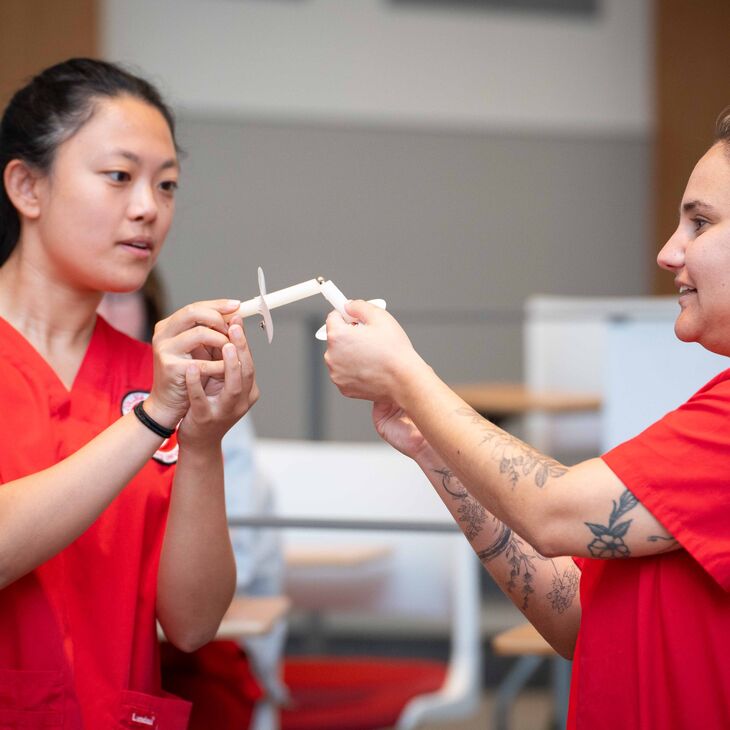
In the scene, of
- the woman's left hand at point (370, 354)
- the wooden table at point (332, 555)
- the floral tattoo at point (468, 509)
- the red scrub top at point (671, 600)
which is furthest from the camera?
the wooden table at point (332, 555)

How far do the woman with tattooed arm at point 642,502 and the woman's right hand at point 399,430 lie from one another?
0.11 metres

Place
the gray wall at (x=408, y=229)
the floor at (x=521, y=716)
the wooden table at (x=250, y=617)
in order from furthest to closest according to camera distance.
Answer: the gray wall at (x=408, y=229) → the floor at (x=521, y=716) → the wooden table at (x=250, y=617)

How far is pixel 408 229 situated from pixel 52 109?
15.2 ft

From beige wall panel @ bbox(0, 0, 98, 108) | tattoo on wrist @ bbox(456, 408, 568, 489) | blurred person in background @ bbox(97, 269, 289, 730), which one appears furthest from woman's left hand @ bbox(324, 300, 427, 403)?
beige wall panel @ bbox(0, 0, 98, 108)

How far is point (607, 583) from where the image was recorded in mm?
1109

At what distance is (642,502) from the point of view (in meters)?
1.01

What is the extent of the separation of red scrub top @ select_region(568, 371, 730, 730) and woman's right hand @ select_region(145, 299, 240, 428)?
0.43m

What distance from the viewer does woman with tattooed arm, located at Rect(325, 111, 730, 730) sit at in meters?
1.01

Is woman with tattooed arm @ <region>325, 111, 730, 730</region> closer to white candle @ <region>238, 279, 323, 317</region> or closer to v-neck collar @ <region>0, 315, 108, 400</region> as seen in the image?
white candle @ <region>238, 279, 323, 317</region>

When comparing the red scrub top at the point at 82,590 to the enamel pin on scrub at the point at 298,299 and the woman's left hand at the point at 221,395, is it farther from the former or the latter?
the enamel pin on scrub at the point at 298,299

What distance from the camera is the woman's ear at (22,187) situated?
1326 mm

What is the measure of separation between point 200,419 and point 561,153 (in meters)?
5.16

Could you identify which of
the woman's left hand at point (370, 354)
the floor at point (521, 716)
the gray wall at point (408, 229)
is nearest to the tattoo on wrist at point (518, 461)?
the woman's left hand at point (370, 354)

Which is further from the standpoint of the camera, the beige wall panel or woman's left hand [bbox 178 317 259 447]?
the beige wall panel
